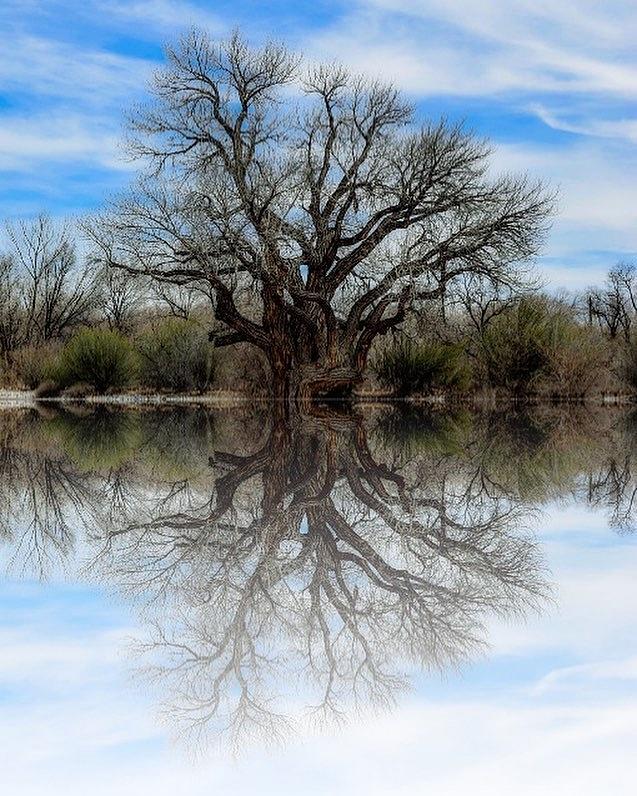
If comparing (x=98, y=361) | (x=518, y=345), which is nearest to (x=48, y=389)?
(x=98, y=361)

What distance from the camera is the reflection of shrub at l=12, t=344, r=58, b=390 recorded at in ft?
117

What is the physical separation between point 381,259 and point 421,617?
2353 cm

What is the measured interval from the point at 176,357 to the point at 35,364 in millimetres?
6237

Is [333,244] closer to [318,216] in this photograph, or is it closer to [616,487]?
[318,216]

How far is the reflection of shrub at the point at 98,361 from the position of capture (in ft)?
105

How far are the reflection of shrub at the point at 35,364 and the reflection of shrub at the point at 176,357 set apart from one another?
3.46 meters

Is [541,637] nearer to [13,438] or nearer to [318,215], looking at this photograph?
[13,438]

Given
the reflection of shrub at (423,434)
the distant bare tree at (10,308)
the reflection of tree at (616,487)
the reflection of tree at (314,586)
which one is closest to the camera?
the reflection of tree at (314,586)

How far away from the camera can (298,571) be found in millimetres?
4836

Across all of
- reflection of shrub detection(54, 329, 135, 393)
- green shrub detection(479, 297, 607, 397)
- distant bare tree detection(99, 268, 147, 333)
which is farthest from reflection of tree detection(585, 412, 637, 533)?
distant bare tree detection(99, 268, 147, 333)

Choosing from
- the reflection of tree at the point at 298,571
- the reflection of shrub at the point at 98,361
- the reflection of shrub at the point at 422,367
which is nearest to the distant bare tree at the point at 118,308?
the reflection of shrub at the point at 98,361

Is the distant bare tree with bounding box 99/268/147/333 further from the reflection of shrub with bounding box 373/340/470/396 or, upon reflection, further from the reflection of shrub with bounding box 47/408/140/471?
the reflection of shrub with bounding box 47/408/140/471

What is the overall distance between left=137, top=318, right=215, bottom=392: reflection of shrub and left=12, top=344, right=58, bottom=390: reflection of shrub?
3.46m

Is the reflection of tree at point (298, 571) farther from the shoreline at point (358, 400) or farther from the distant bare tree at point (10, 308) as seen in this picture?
the distant bare tree at point (10, 308)
